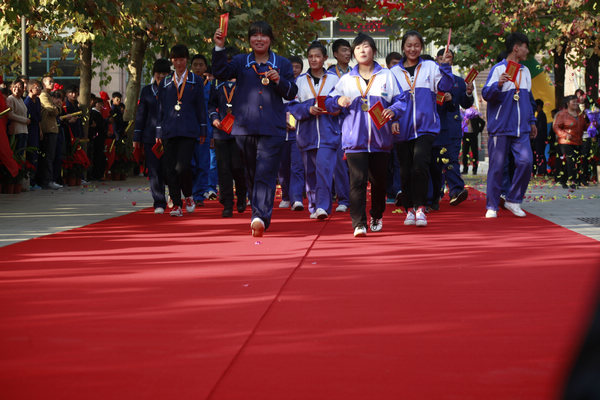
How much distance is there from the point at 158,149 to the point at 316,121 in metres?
2.08

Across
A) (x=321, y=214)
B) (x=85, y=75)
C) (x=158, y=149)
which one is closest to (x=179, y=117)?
(x=158, y=149)

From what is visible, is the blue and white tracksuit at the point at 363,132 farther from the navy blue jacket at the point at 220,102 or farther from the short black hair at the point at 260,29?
the navy blue jacket at the point at 220,102

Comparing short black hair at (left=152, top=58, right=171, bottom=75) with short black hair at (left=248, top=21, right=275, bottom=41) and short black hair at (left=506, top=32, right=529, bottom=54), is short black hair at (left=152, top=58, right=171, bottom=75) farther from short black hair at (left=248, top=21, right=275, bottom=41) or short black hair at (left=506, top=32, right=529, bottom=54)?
short black hair at (left=506, top=32, right=529, bottom=54)

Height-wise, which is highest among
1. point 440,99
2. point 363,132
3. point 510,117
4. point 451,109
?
point 440,99

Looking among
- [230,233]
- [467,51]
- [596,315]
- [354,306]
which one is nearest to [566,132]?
[467,51]

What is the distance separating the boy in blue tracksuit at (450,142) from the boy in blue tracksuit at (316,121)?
5.37 feet

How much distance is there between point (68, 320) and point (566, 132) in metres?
15.6

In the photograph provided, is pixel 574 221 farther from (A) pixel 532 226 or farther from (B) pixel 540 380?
(B) pixel 540 380

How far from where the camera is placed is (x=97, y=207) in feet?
47.5

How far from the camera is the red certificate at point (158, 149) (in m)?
12.5

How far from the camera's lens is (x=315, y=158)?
484 inches

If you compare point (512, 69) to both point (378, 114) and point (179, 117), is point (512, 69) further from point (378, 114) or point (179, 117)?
point (179, 117)

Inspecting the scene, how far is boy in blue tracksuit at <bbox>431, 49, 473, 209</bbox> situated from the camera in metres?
13.2

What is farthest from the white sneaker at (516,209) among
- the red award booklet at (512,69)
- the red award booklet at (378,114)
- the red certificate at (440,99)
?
the red award booklet at (378,114)
